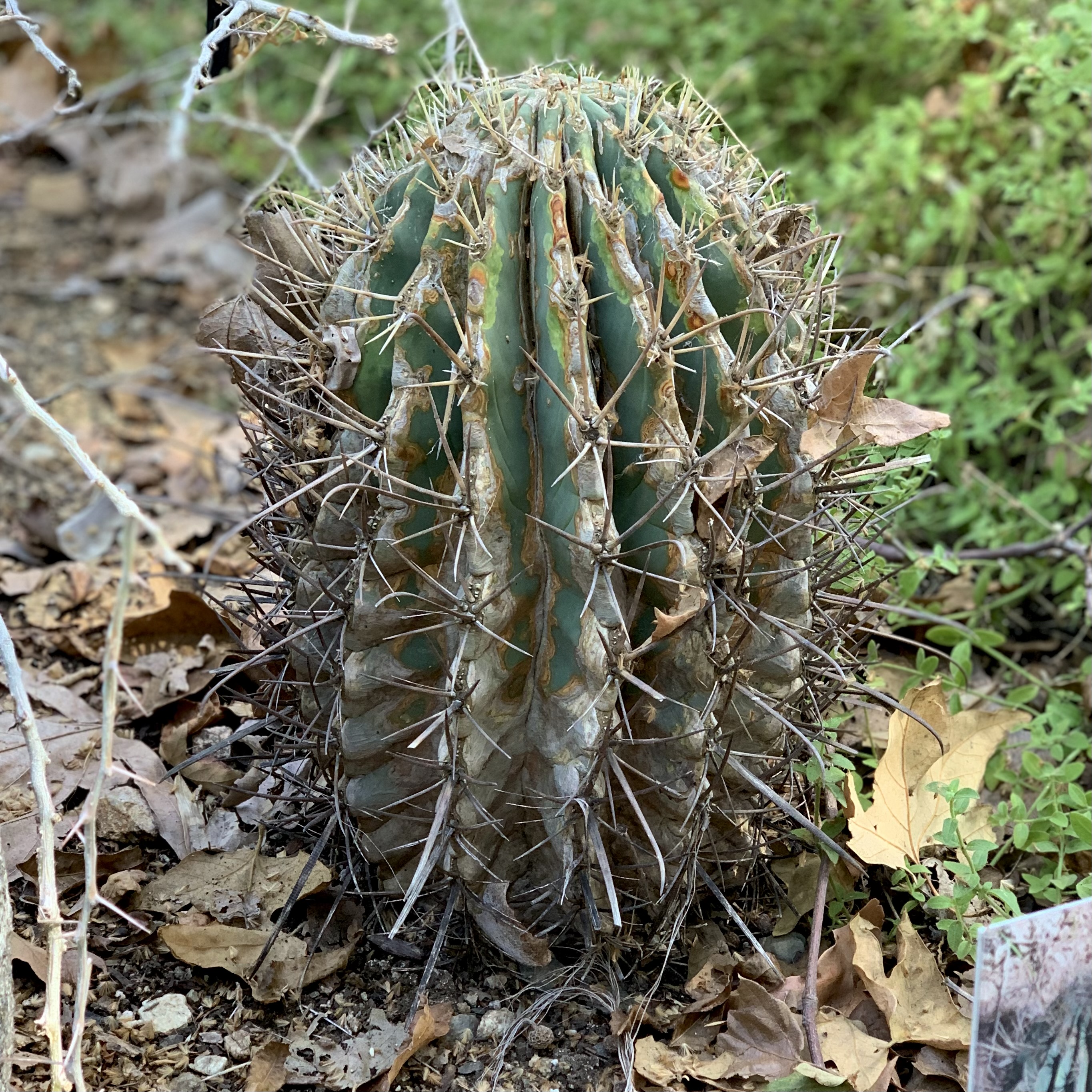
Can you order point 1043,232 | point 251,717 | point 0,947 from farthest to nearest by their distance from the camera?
point 1043,232, point 251,717, point 0,947

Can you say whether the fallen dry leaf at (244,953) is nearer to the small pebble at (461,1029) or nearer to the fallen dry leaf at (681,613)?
the small pebble at (461,1029)

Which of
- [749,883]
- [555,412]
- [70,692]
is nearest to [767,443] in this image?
[555,412]

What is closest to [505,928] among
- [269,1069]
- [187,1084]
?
[269,1069]

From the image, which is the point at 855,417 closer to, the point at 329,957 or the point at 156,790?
the point at 329,957

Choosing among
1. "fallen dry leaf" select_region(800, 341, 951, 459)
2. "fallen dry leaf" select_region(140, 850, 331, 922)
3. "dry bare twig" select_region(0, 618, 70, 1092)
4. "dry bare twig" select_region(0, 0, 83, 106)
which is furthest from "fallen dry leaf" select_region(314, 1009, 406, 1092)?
"dry bare twig" select_region(0, 0, 83, 106)

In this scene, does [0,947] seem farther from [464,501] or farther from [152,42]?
[152,42]

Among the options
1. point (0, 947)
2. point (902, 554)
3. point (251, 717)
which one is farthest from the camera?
point (902, 554)
